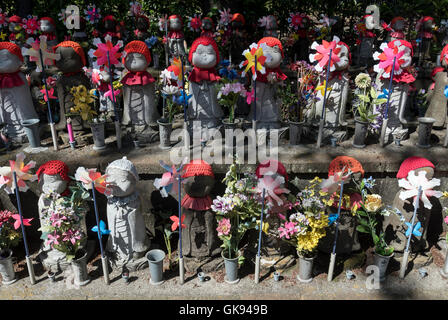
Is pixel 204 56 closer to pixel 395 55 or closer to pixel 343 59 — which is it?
pixel 343 59

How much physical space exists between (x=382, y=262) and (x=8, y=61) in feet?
13.4

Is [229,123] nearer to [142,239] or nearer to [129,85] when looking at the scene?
[129,85]

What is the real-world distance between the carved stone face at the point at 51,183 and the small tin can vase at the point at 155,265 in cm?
98

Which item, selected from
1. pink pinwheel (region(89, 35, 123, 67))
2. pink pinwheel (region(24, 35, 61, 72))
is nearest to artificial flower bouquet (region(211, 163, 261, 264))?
pink pinwheel (region(89, 35, 123, 67))

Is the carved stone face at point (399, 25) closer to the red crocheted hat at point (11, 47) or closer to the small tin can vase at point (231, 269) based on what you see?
the small tin can vase at point (231, 269)

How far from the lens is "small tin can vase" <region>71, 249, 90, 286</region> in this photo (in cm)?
342

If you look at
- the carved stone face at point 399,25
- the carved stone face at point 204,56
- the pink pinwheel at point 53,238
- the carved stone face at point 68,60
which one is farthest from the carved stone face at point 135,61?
the carved stone face at point 399,25

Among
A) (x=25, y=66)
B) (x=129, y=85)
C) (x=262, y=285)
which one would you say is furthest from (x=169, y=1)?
(x=262, y=285)

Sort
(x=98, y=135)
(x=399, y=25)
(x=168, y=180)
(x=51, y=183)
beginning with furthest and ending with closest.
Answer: (x=399, y=25) → (x=98, y=135) → (x=51, y=183) → (x=168, y=180)

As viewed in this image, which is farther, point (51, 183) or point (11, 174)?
point (51, 183)

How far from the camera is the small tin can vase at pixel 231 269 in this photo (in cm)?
344

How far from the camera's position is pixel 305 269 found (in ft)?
11.4

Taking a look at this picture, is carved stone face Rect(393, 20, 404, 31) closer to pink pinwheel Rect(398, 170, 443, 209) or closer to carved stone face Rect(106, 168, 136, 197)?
pink pinwheel Rect(398, 170, 443, 209)

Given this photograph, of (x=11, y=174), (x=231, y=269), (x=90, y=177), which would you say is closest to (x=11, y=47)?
(x=11, y=174)
